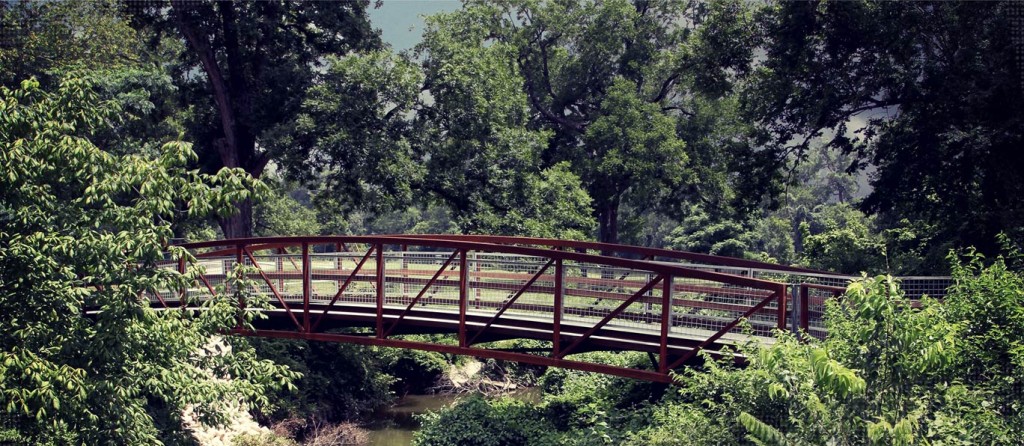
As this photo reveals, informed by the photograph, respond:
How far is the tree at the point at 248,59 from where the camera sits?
1260 inches

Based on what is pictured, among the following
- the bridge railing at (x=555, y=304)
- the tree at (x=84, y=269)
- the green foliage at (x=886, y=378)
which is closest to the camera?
the green foliage at (x=886, y=378)

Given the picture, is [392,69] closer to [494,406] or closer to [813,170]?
[494,406]

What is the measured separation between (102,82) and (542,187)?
14932mm

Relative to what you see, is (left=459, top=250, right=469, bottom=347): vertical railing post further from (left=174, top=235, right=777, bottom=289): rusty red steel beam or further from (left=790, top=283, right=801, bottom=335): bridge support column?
(left=790, top=283, right=801, bottom=335): bridge support column

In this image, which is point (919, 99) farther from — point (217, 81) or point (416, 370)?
point (217, 81)

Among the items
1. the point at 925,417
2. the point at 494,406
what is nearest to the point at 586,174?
the point at 494,406

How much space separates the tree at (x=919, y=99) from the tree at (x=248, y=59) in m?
15.2

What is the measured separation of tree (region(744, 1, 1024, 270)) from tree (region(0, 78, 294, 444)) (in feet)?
51.7

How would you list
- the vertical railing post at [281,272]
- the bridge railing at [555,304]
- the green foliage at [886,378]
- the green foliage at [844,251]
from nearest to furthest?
the green foliage at [886,378], the bridge railing at [555,304], the vertical railing post at [281,272], the green foliage at [844,251]

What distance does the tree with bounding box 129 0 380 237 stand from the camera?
32.0 m

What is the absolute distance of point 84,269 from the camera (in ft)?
39.2

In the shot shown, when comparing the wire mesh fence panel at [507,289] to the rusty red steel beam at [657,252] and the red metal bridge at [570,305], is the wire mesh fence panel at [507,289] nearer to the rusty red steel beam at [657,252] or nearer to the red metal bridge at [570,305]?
the red metal bridge at [570,305]

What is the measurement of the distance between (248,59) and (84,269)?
23.2m

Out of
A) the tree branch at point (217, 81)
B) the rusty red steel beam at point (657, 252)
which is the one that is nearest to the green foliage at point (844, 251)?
the rusty red steel beam at point (657, 252)
